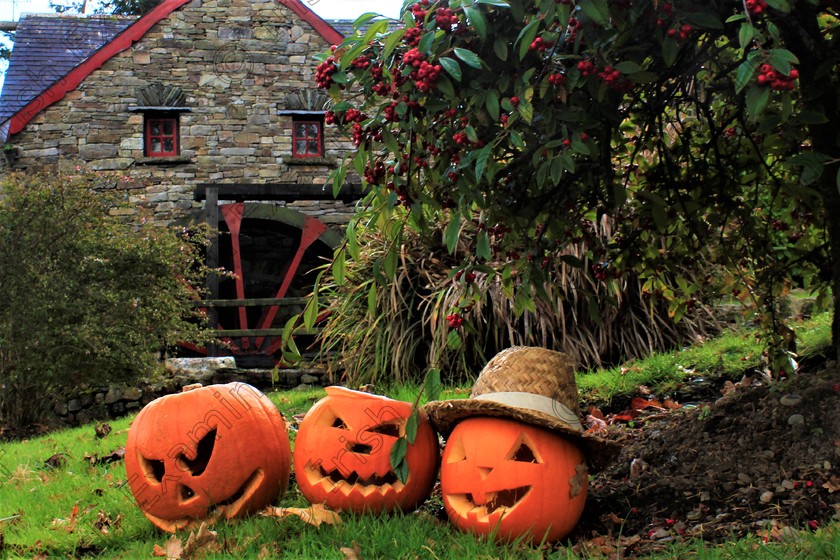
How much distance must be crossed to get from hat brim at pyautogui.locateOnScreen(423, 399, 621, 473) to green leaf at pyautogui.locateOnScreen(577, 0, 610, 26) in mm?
1337

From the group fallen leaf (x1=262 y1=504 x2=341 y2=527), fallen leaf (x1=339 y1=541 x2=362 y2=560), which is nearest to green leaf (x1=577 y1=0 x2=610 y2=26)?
fallen leaf (x1=339 y1=541 x2=362 y2=560)

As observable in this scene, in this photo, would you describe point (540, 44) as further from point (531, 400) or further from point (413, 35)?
point (531, 400)

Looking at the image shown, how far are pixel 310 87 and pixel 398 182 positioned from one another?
1298cm

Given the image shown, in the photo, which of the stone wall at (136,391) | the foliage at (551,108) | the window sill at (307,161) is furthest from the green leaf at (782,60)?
the window sill at (307,161)

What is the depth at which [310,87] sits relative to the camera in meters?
15.0

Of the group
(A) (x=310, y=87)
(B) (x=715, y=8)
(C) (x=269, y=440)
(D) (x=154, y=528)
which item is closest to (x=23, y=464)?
(D) (x=154, y=528)

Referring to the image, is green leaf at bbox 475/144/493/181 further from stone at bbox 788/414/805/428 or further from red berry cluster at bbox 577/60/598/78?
stone at bbox 788/414/805/428

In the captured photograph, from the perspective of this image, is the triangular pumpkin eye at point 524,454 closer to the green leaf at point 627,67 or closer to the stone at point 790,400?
the stone at point 790,400

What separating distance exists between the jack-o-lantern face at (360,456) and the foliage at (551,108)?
2.28 feet

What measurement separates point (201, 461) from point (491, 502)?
1190 millimetres

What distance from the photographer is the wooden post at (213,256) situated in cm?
1237

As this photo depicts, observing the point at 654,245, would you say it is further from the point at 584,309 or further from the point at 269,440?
the point at 584,309

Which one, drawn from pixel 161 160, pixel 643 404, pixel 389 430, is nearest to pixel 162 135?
pixel 161 160

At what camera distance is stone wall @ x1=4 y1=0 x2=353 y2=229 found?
46.7ft
